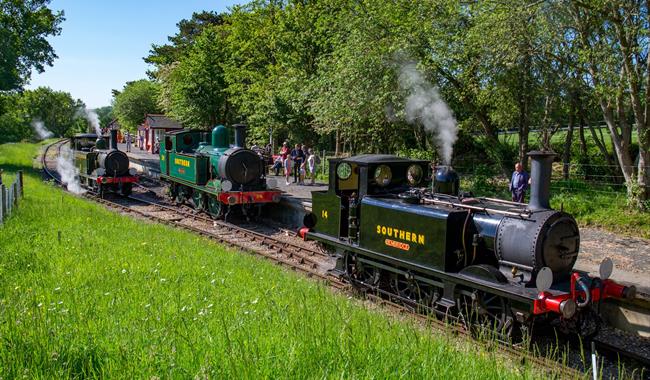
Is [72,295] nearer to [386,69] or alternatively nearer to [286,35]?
[386,69]

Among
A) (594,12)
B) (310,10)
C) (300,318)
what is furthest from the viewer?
(310,10)

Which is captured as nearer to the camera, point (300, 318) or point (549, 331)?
point (300, 318)

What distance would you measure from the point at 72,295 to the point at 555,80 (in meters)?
13.6

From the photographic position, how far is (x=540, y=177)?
6910mm

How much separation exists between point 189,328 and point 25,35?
91.5 ft

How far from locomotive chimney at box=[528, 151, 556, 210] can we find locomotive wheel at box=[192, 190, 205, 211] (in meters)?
11.9

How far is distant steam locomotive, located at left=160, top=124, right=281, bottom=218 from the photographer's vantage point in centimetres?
1555

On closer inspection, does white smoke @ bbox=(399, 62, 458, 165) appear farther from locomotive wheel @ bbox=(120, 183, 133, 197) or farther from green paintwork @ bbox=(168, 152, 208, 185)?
locomotive wheel @ bbox=(120, 183, 133, 197)

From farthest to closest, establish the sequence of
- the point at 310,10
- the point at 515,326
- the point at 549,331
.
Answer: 1. the point at 310,10
2. the point at 549,331
3. the point at 515,326

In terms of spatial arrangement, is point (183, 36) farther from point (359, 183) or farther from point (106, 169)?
point (359, 183)

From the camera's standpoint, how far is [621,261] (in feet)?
35.8

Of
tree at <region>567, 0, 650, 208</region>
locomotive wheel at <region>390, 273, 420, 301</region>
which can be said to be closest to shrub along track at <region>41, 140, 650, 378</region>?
locomotive wheel at <region>390, 273, 420, 301</region>

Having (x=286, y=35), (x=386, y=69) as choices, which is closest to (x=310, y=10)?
(x=286, y=35)

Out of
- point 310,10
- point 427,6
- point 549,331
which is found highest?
point 310,10
